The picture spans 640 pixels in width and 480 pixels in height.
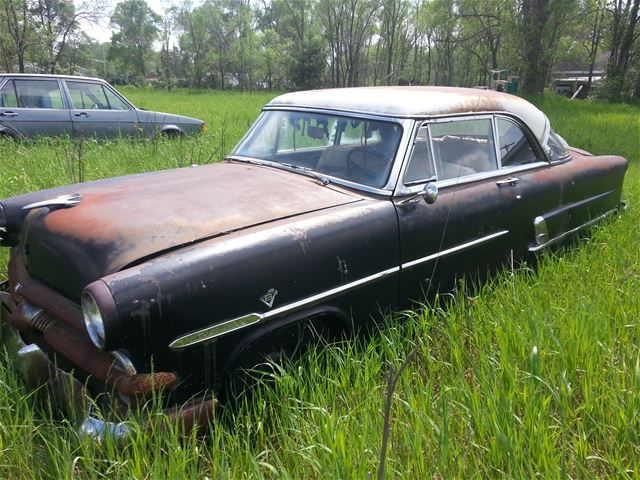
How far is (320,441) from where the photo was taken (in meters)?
1.95

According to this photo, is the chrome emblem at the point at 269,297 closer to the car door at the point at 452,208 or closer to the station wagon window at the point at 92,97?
the car door at the point at 452,208

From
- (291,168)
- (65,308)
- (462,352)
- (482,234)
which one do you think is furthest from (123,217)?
(482,234)

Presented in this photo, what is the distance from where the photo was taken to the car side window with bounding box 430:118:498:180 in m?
3.22

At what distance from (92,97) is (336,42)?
Answer: 3470cm

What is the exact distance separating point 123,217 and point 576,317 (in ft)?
7.80

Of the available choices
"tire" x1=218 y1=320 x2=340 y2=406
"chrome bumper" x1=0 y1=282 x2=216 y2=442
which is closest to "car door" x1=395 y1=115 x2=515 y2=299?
"tire" x1=218 y1=320 x2=340 y2=406

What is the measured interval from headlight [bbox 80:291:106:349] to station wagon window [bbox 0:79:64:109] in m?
7.01

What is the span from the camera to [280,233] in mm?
2271

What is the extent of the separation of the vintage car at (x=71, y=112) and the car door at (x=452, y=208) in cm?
551

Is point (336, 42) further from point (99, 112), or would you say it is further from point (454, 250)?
point (454, 250)

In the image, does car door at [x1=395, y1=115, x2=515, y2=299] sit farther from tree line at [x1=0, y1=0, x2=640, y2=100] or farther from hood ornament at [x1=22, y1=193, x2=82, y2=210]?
tree line at [x1=0, y1=0, x2=640, y2=100]

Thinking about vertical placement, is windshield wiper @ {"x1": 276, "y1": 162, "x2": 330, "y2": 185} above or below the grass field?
above

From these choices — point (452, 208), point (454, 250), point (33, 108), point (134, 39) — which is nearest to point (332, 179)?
point (452, 208)

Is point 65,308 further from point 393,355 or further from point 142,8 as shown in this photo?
point 142,8
